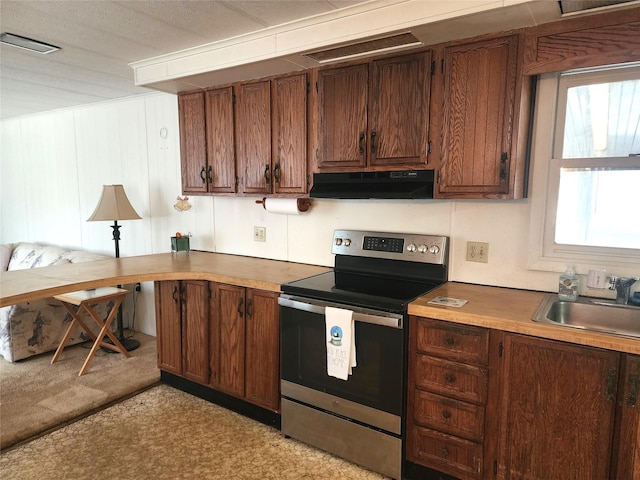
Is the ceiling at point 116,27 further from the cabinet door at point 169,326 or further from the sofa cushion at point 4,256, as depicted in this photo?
the sofa cushion at point 4,256

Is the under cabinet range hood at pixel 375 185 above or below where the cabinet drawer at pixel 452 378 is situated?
above

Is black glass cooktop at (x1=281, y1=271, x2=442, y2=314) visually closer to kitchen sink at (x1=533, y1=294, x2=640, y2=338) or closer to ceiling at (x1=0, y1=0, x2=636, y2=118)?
kitchen sink at (x1=533, y1=294, x2=640, y2=338)

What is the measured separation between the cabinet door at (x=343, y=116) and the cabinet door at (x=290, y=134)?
5.3 inches

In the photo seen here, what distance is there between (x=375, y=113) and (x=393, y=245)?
30.4 inches

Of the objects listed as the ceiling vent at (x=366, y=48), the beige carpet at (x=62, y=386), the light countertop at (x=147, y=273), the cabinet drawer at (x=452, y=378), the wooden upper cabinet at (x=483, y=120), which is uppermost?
the ceiling vent at (x=366, y=48)

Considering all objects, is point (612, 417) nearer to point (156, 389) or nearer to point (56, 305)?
point (156, 389)

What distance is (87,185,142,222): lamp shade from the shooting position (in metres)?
3.58

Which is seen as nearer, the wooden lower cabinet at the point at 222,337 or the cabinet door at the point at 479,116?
the cabinet door at the point at 479,116

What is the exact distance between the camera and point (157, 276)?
2559mm

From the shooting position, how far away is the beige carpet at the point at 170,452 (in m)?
2.12

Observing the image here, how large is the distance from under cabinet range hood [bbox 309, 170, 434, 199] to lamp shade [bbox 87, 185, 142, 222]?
1989 mm

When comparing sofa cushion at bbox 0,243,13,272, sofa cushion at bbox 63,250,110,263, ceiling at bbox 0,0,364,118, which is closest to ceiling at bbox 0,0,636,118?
ceiling at bbox 0,0,364,118

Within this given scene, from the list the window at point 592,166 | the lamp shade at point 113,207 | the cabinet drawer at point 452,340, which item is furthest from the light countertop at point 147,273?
the window at point 592,166

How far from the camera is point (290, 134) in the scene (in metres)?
2.60
